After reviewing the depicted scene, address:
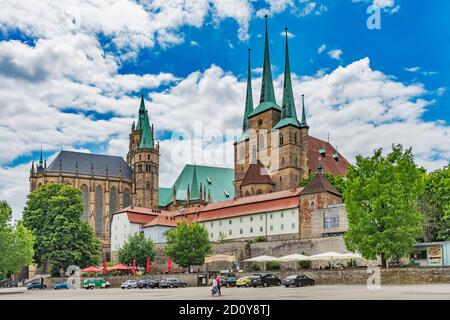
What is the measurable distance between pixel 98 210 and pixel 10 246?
73.7 meters

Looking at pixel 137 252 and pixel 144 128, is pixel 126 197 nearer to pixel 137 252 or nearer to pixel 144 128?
pixel 144 128

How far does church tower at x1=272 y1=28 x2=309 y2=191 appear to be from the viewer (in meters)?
111

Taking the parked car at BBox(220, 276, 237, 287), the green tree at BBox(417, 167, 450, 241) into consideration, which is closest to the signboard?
the green tree at BBox(417, 167, 450, 241)

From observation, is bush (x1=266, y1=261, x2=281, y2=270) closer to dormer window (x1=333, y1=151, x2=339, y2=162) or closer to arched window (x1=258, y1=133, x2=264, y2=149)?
arched window (x1=258, y1=133, x2=264, y2=149)

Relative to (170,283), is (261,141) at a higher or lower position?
higher

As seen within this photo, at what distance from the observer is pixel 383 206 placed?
50.1 meters

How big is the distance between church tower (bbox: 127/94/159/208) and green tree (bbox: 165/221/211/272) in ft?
215

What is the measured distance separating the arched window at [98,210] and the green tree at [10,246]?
215 feet

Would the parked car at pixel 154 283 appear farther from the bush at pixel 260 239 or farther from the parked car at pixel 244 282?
the bush at pixel 260 239

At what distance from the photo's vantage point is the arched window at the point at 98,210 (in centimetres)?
13169

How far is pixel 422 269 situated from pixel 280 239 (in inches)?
1346

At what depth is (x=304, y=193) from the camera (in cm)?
7588

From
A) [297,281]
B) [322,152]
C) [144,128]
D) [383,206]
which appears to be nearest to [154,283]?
[297,281]

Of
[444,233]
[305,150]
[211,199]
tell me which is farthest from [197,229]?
[211,199]
